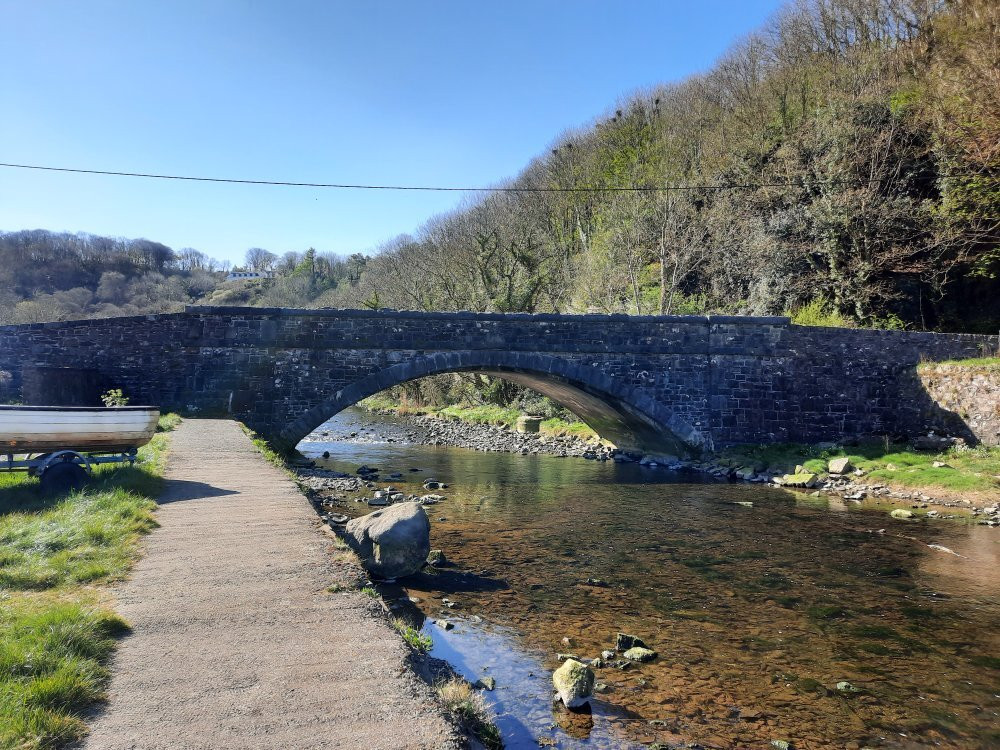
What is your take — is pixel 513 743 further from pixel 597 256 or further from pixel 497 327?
pixel 597 256

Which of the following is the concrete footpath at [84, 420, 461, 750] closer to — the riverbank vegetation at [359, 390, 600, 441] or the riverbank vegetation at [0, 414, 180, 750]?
the riverbank vegetation at [0, 414, 180, 750]

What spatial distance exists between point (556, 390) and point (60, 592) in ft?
58.8

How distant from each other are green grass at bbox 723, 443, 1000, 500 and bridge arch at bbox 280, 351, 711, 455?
1652 mm

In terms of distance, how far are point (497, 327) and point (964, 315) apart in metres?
17.3

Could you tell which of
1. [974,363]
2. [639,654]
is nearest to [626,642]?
[639,654]

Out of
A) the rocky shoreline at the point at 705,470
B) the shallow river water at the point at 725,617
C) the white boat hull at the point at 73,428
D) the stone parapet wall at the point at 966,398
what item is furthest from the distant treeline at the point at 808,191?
the white boat hull at the point at 73,428

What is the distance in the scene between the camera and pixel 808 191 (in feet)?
77.3

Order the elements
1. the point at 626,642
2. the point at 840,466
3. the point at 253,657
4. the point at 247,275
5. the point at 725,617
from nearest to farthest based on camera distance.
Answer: the point at 253,657 < the point at 626,642 < the point at 725,617 < the point at 840,466 < the point at 247,275

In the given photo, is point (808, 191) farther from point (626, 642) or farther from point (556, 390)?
point (626, 642)

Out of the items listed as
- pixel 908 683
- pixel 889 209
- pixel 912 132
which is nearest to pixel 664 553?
pixel 908 683

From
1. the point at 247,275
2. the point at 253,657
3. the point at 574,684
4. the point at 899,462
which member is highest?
the point at 247,275

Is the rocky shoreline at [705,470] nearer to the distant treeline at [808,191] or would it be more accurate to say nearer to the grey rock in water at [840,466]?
the grey rock in water at [840,466]

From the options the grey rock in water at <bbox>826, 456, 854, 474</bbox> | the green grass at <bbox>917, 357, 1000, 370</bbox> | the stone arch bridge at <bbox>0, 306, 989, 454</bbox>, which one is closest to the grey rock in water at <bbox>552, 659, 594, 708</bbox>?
the stone arch bridge at <bbox>0, 306, 989, 454</bbox>

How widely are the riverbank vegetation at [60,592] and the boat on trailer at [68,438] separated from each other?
225mm
